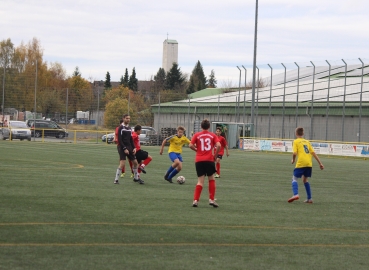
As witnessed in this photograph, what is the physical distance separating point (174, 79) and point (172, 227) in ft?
354

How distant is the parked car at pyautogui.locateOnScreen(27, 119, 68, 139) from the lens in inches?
2242

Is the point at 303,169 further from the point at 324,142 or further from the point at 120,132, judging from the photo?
the point at 324,142

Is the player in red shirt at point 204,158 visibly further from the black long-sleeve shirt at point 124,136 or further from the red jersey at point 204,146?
the black long-sleeve shirt at point 124,136

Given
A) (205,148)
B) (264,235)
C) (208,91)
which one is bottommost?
(264,235)

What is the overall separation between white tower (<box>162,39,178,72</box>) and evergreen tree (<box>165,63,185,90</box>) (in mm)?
33082

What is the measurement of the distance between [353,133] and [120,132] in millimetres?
30786

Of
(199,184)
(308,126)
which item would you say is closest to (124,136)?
(199,184)

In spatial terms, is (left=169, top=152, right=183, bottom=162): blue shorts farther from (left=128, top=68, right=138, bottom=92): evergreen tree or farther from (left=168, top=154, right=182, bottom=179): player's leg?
(left=128, top=68, right=138, bottom=92): evergreen tree

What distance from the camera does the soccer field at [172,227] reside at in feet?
26.8

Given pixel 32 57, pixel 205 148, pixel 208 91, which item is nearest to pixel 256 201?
pixel 205 148

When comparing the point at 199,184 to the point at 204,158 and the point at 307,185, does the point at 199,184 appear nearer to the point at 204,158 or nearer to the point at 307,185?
the point at 204,158

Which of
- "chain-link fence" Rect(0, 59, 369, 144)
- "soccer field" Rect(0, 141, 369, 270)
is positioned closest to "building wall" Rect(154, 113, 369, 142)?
"chain-link fence" Rect(0, 59, 369, 144)

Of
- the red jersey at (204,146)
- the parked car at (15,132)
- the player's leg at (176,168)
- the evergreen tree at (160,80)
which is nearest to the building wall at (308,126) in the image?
the parked car at (15,132)

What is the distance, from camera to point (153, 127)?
6222 cm
